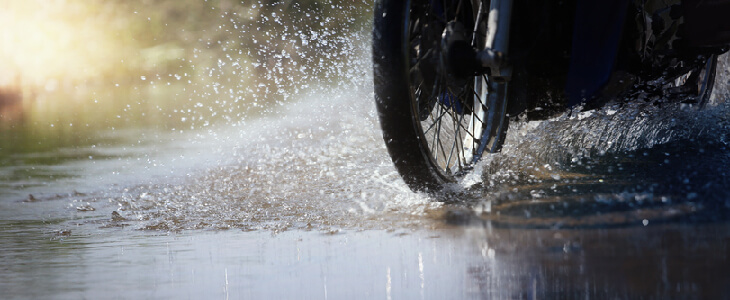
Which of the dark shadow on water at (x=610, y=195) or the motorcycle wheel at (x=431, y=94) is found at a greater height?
the motorcycle wheel at (x=431, y=94)

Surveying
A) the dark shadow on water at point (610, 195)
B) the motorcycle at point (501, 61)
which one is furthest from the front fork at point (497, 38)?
the dark shadow on water at point (610, 195)

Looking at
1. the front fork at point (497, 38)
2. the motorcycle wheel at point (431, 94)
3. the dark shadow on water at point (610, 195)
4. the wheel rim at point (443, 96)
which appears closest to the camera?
the dark shadow on water at point (610, 195)

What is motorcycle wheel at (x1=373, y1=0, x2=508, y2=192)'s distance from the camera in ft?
8.23

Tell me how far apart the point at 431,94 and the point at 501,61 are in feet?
1.11

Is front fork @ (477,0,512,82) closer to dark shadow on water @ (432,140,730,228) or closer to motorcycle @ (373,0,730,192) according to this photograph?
motorcycle @ (373,0,730,192)

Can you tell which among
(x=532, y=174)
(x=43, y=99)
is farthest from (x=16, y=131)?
(x=532, y=174)

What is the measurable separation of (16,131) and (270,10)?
5.14 m

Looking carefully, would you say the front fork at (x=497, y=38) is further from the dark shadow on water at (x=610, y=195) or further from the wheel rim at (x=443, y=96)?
the dark shadow on water at (x=610, y=195)

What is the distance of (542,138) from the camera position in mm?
3602

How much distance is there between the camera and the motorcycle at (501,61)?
2.59 meters

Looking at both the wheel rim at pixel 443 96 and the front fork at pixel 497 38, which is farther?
the wheel rim at pixel 443 96

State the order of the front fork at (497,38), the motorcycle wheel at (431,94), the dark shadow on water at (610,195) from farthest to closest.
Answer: the front fork at (497,38)
the motorcycle wheel at (431,94)
the dark shadow on water at (610,195)

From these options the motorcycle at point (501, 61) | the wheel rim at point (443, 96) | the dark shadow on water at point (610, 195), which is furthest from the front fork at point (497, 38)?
the dark shadow on water at point (610, 195)

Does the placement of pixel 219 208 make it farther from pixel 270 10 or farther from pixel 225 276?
pixel 270 10
